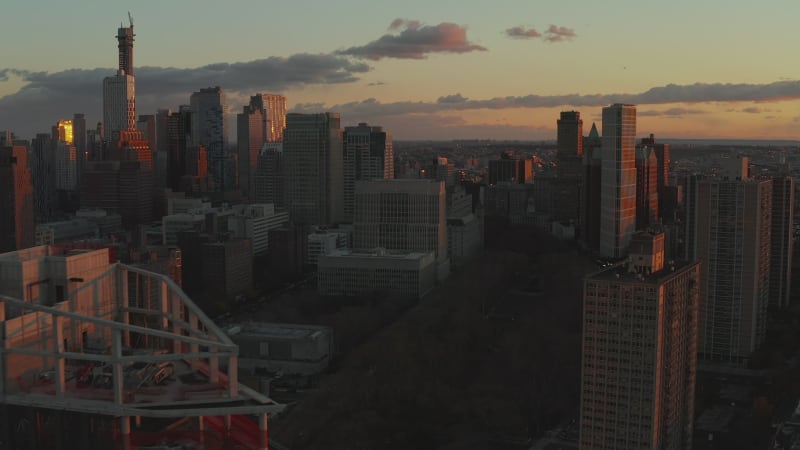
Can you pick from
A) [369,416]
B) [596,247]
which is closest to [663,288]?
[369,416]

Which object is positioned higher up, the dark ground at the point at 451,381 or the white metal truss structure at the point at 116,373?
the white metal truss structure at the point at 116,373

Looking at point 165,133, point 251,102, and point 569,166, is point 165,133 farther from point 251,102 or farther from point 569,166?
point 569,166

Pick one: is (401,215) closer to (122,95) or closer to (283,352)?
(283,352)

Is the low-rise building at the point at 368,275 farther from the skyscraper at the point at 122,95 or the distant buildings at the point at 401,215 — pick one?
the skyscraper at the point at 122,95

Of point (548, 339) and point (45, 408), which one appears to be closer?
point (45, 408)

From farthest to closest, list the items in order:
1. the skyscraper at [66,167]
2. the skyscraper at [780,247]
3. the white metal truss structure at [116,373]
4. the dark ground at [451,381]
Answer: the skyscraper at [66,167] < the skyscraper at [780,247] < the dark ground at [451,381] < the white metal truss structure at [116,373]

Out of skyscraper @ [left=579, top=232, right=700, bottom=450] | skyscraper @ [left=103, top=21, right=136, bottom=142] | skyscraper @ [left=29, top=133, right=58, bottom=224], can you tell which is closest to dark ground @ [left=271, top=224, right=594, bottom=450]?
skyscraper @ [left=579, top=232, right=700, bottom=450]

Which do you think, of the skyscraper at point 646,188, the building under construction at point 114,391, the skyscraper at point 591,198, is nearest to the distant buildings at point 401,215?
the skyscraper at point 591,198

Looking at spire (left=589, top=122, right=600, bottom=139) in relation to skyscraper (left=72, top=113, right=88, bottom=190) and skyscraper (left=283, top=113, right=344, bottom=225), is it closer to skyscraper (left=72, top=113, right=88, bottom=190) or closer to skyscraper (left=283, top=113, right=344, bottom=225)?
skyscraper (left=283, top=113, right=344, bottom=225)
